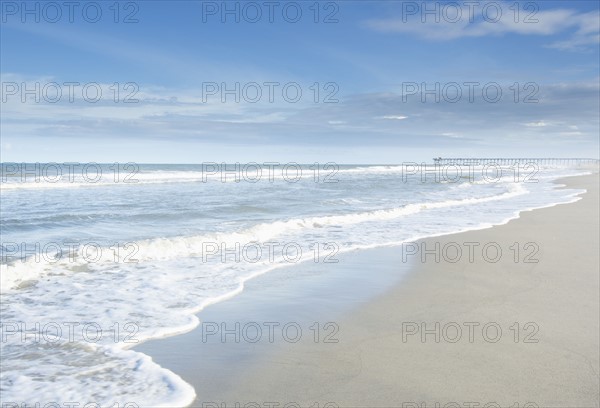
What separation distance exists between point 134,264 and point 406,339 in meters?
5.56

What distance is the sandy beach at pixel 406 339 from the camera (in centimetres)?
404

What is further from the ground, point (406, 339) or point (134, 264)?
point (134, 264)

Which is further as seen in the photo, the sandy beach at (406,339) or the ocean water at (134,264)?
the ocean water at (134,264)

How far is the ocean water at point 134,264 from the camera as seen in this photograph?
4402 mm

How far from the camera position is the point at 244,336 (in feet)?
17.8

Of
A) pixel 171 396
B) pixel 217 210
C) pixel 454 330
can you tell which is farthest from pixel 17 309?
pixel 217 210

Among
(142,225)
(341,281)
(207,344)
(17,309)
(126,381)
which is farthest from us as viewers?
(142,225)

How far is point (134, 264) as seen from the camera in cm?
921

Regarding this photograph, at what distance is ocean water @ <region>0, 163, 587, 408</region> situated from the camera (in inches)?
173

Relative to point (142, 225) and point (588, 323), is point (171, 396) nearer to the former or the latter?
point (588, 323)

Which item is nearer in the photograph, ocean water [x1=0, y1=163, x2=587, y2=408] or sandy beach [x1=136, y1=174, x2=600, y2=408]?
sandy beach [x1=136, y1=174, x2=600, y2=408]

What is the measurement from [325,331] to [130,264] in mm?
4842

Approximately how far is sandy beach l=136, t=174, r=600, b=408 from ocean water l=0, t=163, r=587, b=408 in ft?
1.37

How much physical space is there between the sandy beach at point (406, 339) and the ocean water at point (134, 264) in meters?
0.42
